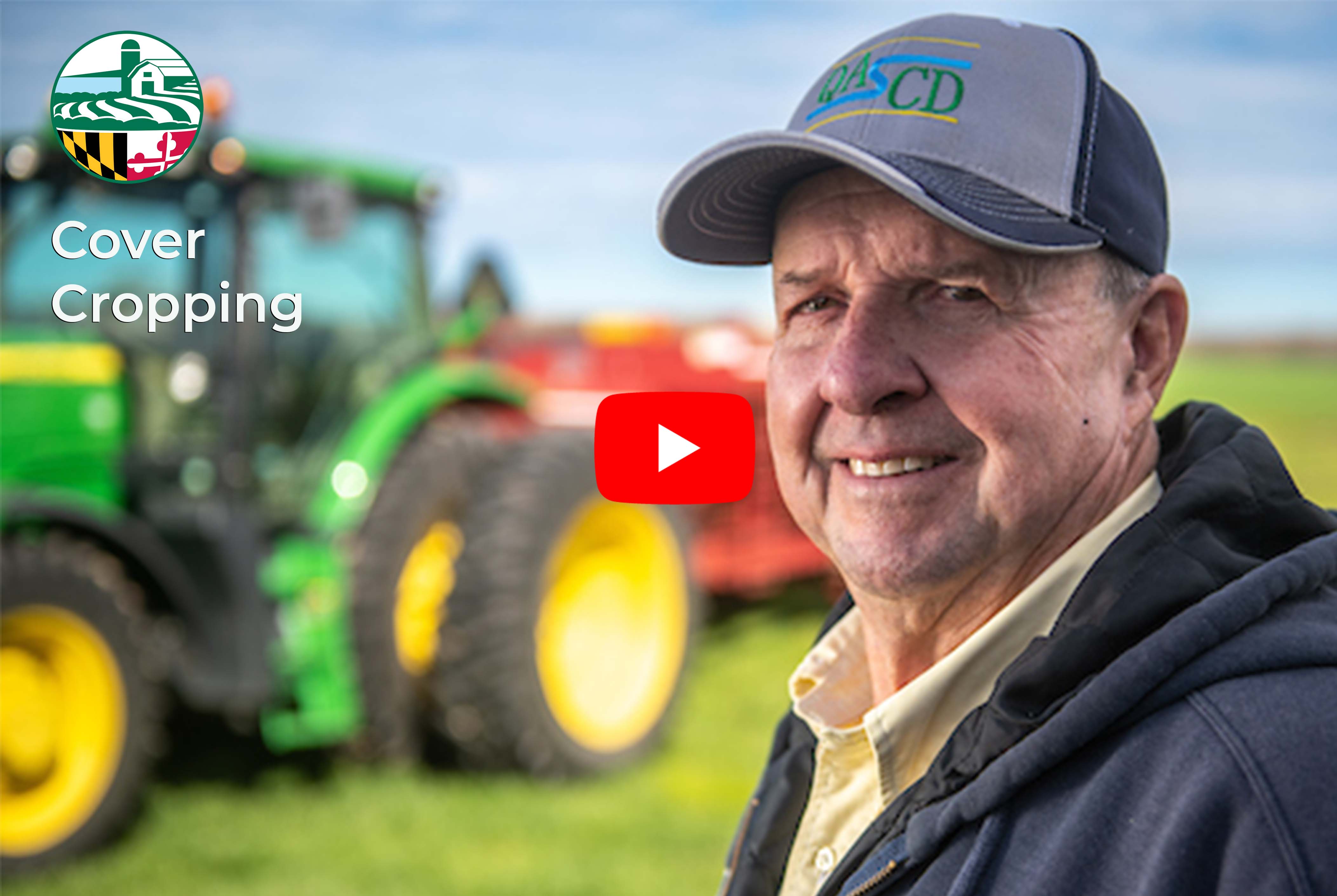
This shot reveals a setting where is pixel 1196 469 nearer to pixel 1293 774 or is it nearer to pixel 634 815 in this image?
pixel 1293 774

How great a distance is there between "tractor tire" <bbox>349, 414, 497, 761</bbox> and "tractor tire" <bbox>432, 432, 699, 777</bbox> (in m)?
0.13

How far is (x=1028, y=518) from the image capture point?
1.20 metres

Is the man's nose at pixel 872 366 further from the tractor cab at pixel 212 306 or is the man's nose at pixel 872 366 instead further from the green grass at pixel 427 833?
the tractor cab at pixel 212 306

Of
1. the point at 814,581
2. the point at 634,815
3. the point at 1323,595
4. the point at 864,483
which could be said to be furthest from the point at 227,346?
the point at 814,581

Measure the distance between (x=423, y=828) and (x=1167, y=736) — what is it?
11.9 ft

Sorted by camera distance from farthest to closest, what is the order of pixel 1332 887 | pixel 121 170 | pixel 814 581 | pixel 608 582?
pixel 814 581, pixel 608 582, pixel 121 170, pixel 1332 887

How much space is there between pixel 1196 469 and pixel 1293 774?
335mm

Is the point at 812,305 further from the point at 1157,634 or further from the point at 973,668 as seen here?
the point at 1157,634

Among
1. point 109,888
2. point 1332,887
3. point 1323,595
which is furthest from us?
point 109,888

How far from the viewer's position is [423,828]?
4.20 metres

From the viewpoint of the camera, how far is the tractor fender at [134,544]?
3.91 m

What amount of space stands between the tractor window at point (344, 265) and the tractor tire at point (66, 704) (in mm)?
1148

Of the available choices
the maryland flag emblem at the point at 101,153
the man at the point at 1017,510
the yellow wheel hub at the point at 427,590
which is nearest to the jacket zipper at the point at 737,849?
the man at the point at 1017,510

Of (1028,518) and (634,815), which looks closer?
(1028,518)
